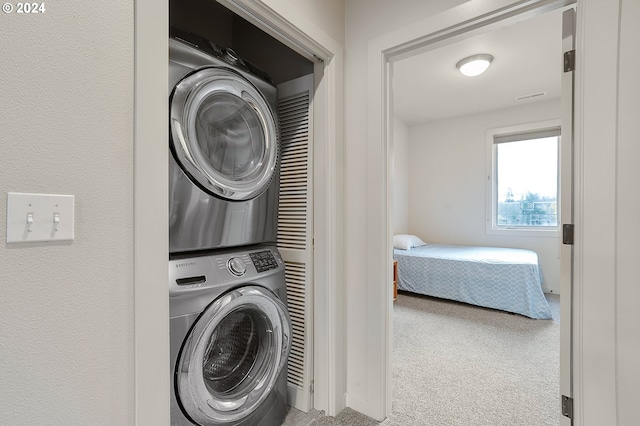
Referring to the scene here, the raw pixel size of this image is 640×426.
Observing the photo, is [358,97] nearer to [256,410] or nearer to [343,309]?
[343,309]

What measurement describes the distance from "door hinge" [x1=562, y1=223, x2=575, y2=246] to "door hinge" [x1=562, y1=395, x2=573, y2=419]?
643 millimetres

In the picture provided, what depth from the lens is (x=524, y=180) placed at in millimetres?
4445

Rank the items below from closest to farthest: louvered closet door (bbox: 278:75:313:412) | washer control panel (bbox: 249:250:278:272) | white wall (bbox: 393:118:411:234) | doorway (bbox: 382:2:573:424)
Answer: washer control panel (bbox: 249:250:278:272) → louvered closet door (bbox: 278:75:313:412) → doorway (bbox: 382:2:573:424) → white wall (bbox: 393:118:411:234)

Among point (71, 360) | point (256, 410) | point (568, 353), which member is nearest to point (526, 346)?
point (568, 353)

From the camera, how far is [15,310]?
27.1 inches

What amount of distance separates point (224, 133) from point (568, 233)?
1589 mm

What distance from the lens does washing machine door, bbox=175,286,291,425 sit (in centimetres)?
117

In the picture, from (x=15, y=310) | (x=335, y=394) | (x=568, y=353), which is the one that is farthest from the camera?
(x=335, y=394)

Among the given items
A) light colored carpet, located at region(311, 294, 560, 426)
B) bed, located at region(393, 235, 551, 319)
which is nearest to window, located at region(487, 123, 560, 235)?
bed, located at region(393, 235, 551, 319)

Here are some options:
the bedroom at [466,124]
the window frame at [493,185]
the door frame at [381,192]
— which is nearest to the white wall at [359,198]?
the door frame at [381,192]

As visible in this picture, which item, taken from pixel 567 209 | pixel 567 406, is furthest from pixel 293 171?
pixel 567 406

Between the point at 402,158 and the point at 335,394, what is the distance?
4388 mm

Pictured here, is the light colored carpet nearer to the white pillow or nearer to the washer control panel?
the washer control panel
